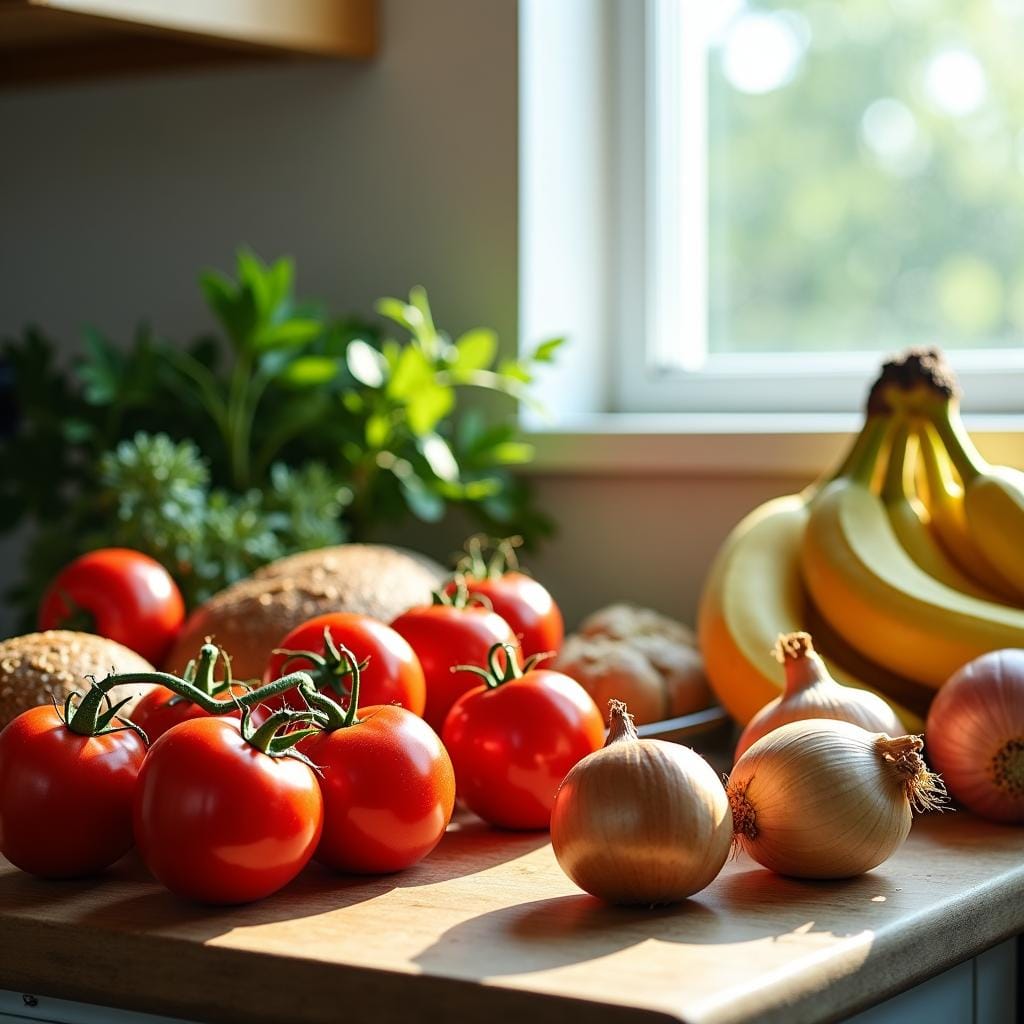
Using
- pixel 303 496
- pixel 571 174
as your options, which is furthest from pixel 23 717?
pixel 571 174

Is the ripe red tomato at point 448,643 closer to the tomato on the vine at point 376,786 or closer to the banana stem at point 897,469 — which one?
the tomato on the vine at point 376,786

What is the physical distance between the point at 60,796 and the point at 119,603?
0.36 m

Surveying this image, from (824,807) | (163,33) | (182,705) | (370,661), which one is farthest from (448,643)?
(163,33)

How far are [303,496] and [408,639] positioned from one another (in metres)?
0.39

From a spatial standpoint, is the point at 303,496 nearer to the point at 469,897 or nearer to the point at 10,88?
the point at 469,897

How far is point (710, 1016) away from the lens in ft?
2.02

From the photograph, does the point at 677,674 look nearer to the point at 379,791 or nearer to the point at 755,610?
the point at 755,610

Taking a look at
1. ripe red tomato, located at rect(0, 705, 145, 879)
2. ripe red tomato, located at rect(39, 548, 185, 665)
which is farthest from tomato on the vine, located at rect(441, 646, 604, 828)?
ripe red tomato, located at rect(39, 548, 185, 665)

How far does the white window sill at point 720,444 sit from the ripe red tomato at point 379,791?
64cm

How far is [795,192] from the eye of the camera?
160 centimetres

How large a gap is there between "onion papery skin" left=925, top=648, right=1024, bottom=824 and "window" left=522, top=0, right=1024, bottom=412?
0.57m

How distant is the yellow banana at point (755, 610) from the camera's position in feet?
3.61

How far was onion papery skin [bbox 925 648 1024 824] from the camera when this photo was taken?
0.93m

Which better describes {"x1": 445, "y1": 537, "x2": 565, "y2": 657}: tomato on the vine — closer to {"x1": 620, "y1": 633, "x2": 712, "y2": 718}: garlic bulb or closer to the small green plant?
{"x1": 620, "y1": 633, "x2": 712, "y2": 718}: garlic bulb
